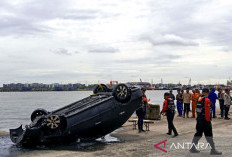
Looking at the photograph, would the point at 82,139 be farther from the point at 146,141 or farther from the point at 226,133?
the point at 226,133

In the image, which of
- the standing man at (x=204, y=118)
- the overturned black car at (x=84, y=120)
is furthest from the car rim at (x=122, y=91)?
the standing man at (x=204, y=118)

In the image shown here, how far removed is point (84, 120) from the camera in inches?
441

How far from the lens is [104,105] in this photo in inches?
455

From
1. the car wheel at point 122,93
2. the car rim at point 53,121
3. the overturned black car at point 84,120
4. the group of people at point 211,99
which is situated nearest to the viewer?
the car rim at point 53,121

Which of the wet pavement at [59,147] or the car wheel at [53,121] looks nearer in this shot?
the wet pavement at [59,147]

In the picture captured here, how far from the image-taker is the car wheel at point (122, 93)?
11773 mm

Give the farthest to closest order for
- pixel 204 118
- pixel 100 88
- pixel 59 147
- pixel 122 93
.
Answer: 1. pixel 100 88
2. pixel 122 93
3. pixel 59 147
4. pixel 204 118

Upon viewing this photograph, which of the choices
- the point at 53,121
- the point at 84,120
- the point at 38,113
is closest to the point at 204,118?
the point at 84,120

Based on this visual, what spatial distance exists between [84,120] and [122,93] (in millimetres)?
1759

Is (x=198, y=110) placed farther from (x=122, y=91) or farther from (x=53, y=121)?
(x=53, y=121)

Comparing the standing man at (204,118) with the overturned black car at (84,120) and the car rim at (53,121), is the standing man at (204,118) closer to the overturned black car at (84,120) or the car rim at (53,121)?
the overturned black car at (84,120)

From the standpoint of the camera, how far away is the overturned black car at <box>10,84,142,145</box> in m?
11.0

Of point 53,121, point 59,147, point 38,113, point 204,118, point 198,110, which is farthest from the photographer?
point 38,113

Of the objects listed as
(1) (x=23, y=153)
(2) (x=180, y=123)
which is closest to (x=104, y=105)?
(1) (x=23, y=153)
